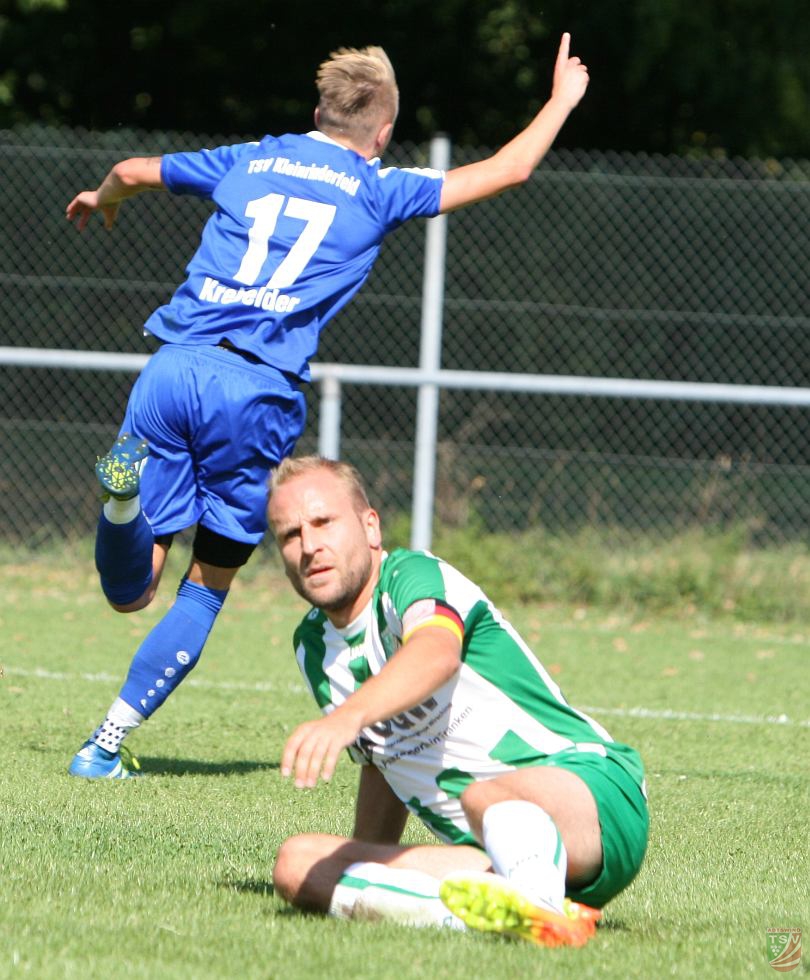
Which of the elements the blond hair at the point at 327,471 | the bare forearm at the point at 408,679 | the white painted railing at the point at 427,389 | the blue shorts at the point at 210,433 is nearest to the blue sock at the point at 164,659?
the blue shorts at the point at 210,433

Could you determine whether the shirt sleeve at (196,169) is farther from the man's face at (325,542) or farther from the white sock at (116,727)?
the man's face at (325,542)

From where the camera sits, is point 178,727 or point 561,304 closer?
point 178,727

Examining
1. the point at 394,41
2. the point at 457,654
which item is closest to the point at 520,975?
the point at 457,654

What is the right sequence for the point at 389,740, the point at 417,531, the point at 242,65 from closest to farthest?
1. the point at 389,740
2. the point at 417,531
3. the point at 242,65

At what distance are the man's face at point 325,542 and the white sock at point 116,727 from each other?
1972mm

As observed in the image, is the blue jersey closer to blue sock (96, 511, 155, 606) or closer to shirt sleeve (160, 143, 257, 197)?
shirt sleeve (160, 143, 257, 197)

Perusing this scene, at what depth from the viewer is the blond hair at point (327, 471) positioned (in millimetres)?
3346

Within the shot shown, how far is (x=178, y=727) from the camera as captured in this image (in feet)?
20.6

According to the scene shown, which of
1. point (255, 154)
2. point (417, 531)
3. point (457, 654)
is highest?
point (255, 154)

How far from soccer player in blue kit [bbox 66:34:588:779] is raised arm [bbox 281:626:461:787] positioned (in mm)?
2130

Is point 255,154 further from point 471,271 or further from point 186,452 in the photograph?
point 471,271

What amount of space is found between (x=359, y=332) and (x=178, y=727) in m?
5.28

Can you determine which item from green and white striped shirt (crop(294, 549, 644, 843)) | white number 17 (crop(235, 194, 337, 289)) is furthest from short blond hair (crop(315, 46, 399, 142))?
green and white striped shirt (crop(294, 549, 644, 843))

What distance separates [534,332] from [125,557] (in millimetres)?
6531
